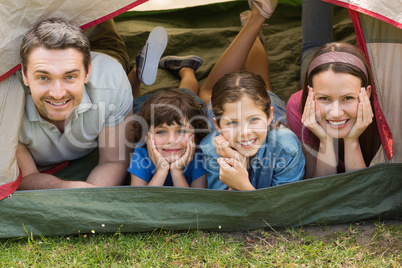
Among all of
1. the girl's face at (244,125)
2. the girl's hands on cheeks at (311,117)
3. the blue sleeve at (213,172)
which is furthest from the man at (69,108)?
the girl's hands on cheeks at (311,117)

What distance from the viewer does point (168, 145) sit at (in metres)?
2.18

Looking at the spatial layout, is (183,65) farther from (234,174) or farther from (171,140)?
(234,174)

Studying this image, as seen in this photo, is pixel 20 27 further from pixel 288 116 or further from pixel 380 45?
pixel 380 45

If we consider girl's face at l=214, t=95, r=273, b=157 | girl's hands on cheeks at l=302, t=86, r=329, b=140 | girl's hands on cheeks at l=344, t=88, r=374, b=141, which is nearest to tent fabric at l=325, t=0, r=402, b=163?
girl's hands on cheeks at l=344, t=88, r=374, b=141

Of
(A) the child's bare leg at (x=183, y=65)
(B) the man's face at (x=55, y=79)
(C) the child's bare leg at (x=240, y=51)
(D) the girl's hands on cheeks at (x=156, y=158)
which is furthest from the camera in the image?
(A) the child's bare leg at (x=183, y=65)

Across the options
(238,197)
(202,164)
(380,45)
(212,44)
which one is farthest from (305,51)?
(238,197)

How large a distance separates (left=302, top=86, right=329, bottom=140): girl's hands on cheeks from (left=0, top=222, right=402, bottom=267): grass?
0.40 m

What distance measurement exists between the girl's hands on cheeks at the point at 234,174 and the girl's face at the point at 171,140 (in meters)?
0.24

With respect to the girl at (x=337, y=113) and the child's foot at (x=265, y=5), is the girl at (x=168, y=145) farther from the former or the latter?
the child's foot at (x=265, y=5)

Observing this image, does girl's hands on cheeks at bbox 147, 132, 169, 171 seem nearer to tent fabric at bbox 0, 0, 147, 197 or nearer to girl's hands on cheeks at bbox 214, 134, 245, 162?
girl's hands on cheeks at bbox 214, 134, 245, 162

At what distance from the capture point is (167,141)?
218cm

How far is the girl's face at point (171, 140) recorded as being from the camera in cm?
218

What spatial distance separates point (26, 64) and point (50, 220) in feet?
2.04

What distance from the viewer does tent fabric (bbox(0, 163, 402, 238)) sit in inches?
77.0
